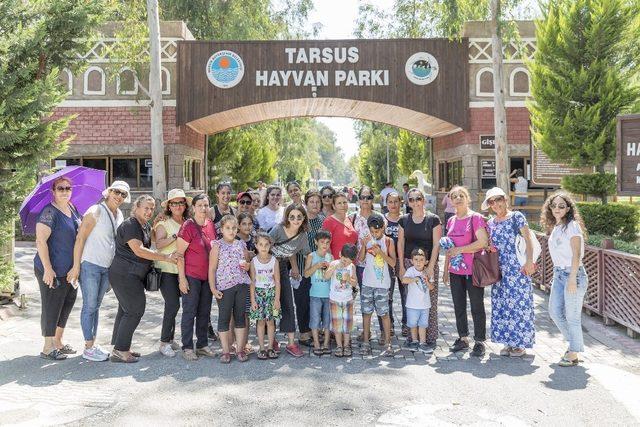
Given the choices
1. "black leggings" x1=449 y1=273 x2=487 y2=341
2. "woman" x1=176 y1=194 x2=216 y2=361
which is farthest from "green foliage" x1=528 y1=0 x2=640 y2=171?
"woman" x1=176 y1=194 x2=216 y2=361

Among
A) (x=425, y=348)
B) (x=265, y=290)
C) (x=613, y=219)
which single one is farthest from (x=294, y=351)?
(x=613, y=219)

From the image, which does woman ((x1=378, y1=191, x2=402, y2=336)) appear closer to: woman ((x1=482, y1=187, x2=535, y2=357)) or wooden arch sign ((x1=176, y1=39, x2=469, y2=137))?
woman ((x1=482, y1=187, x2=535, y2=357))

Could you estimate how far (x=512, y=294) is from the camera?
645 cm

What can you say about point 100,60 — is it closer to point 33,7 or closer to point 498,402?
point 33,7

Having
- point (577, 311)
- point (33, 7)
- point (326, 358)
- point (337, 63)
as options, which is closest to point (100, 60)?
point (337, 63)

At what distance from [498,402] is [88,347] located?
159 inches

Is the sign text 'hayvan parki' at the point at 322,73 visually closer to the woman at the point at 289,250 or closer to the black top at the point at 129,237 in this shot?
the woman at the point at 289,250

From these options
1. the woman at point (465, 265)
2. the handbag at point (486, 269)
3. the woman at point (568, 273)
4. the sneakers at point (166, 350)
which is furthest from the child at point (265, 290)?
the woman at point (568, 273)

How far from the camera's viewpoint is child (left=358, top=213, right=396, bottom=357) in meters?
6.64

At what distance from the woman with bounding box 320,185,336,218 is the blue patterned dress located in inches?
74.4

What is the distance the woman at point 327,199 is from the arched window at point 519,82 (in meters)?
12.5

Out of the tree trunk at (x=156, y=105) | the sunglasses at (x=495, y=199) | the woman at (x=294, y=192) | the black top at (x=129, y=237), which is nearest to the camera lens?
the black top at (x=129, y=237)

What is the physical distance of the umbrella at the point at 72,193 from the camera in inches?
256

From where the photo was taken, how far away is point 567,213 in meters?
6.28
